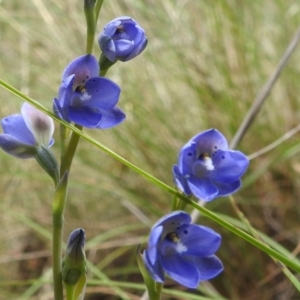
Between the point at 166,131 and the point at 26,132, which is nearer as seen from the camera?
the point at 26,132

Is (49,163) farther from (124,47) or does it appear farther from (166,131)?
(166,131)

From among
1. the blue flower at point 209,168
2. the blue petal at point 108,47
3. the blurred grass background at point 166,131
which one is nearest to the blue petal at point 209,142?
the blue flower at point 209,168

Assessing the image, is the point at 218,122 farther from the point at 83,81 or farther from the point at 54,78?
the point at 83,81

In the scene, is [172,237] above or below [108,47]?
below

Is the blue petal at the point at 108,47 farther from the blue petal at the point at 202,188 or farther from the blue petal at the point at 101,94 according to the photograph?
the blue petal at the point at 202,188

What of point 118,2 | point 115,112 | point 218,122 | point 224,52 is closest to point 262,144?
point 218,122

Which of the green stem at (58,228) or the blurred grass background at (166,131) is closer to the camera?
the green stem at (58,228)

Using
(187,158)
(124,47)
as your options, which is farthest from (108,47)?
(187,158)

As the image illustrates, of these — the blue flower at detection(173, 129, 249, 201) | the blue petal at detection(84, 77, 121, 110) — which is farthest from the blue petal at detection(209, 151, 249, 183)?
the blue petal at detection(84, 77, 121, 110)
